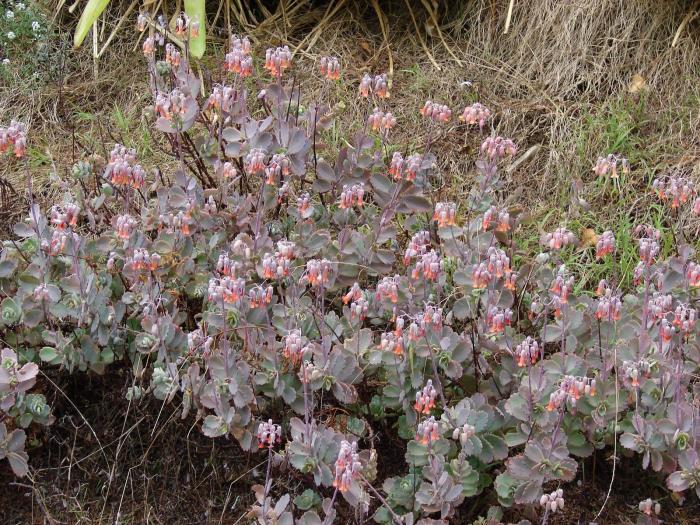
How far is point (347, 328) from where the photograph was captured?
2480 millimetres

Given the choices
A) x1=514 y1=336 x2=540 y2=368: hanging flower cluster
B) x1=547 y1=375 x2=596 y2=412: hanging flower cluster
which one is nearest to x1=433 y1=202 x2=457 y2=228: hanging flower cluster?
x1=514 y1=336 x2=540 y2=368: hanging flower cluster

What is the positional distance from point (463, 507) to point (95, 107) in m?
2.61

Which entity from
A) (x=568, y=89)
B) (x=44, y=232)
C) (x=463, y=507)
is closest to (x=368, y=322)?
(x=463, y=507)

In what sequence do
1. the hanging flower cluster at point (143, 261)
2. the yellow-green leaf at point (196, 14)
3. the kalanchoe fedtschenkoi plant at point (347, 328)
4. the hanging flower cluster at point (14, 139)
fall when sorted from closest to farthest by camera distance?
the kalanchoe fedtschenkoi plant at point (347, 328)
the hanging flower cluster at point (143, 261)
the hanging flower cluster at point (14, 139)
the yellow-green leaf at point (196, 14)

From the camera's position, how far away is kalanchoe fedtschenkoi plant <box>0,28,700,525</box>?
2.15m

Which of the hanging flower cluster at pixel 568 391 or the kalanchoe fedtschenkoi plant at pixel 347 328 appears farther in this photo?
the kalanchoe fedtschenkoi plant at pixel 347 328

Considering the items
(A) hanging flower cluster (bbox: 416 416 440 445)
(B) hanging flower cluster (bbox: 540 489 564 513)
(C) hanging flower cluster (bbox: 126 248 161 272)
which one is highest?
(C) hanging flower cluster (bbox: 126 248 161 272)

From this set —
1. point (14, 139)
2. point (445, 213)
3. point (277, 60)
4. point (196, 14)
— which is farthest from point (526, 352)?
point (196, 14)

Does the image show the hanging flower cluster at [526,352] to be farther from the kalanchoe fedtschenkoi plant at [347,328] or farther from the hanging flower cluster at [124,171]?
the hanging flower cluster at [124,171]

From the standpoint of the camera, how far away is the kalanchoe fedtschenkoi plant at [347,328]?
2.15 meters

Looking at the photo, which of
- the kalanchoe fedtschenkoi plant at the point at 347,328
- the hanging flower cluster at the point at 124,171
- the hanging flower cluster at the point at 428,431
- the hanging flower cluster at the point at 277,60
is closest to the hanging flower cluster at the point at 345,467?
the kalanchoe fedtschenkoi plant at the point at 347,328

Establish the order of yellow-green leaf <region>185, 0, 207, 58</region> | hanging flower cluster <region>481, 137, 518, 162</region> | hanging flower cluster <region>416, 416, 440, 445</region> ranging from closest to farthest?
1. hanging flower cluster <region>416, 416, 440, 445</region>
2. hanging flower cluster <region>481, 137, 518, 162</region>
3. yellow-green leaf <region>185, 0, 207, 58</region>

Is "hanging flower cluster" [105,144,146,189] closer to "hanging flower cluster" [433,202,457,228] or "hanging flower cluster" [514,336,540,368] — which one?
"hanging flower cluster" [433,202,457,228]

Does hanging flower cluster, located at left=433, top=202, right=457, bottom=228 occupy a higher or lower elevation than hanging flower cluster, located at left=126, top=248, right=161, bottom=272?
higher
